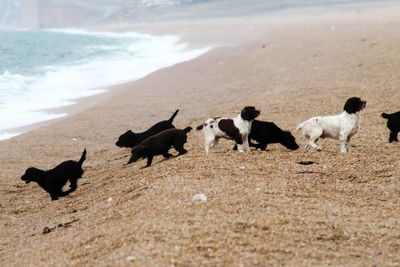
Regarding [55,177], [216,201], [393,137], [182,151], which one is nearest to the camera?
[216,201]

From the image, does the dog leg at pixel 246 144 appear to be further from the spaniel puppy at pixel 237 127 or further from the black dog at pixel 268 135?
the black dog at pixel 268 135

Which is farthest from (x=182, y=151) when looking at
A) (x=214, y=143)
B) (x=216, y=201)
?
(x=216, y=201)

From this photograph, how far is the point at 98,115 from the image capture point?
16500 millimetres

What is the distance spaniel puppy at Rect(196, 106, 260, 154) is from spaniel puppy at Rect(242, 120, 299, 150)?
0.25 meters

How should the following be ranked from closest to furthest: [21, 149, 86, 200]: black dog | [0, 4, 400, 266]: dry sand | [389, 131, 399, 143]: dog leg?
[0, 4, 400, 266]: dry sand → [21, 149, 86, 200]: black dog → [389, 131, 399, 143]: dog leg

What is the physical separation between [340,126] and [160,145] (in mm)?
2627

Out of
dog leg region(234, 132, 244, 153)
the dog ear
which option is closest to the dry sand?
dog leg region(234, 132, 244, 153)

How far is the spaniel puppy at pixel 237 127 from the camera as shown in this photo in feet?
29.7

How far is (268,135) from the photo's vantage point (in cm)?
945

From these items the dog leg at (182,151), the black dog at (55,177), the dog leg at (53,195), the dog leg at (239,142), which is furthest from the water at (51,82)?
the dog leg at (239,142)

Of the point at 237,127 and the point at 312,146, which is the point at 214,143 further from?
the point at 312,146

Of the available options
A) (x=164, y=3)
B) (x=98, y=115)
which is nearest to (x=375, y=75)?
(x=98, y=115)

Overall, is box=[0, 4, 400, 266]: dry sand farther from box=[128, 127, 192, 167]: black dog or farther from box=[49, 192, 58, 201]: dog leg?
box=[128, 127, 192, 167]: black dog

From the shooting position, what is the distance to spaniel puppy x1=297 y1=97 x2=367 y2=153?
8.86m
